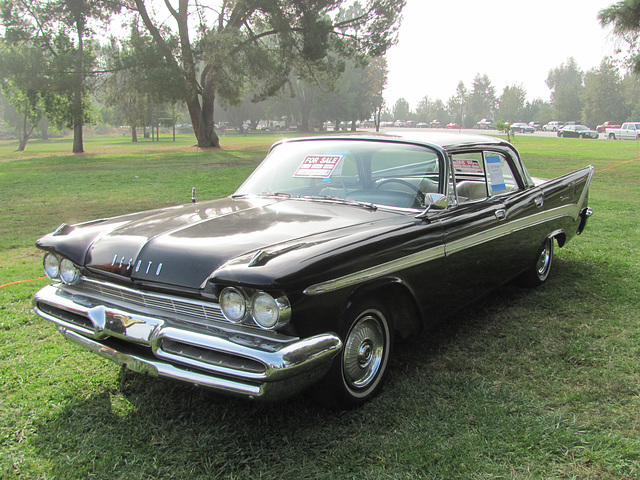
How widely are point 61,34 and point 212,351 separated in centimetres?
2656

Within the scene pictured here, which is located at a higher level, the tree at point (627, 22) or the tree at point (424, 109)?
the tree at point (424, 109)

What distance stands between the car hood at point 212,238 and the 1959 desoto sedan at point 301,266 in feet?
0.04

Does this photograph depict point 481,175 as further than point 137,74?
No

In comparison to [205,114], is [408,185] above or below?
below

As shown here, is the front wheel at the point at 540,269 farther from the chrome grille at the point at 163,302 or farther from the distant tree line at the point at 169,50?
the distant tree line at the point at 169,50

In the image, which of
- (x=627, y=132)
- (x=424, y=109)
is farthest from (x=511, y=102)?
(x=627, y=132)

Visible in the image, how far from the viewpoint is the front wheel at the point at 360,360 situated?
2.70 meters

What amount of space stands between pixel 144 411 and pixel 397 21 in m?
27.2

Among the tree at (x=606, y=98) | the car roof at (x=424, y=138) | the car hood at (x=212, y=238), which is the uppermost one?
the tree at (x=606, y=98)

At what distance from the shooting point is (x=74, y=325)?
2947 mm

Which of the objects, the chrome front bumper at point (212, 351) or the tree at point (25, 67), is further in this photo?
the tree at point (25, 67)

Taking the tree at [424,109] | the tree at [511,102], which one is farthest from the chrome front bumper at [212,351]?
the tree at [424,109]

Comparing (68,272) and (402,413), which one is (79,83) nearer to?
(68,272)

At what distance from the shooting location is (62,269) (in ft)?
10.5
